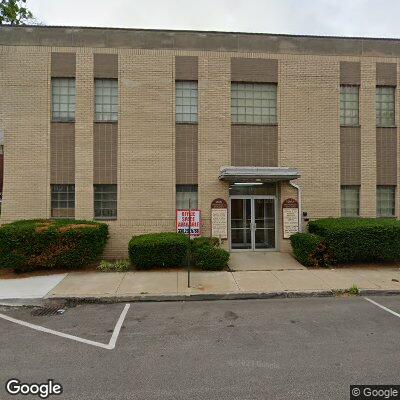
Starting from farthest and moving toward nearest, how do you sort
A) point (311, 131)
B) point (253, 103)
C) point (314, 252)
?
point (253, 103) < point (311, 131) < point (314, 252)

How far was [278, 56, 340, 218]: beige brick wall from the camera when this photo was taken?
12.1 meters

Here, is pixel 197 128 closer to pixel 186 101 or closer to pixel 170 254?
pixel 186 101

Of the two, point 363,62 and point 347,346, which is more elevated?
point 363,62

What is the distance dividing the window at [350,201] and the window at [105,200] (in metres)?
8.89

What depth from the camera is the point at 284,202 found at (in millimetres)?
12023

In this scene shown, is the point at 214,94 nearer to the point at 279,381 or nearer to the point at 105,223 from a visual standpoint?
the point at 105,223

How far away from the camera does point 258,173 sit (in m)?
10.9

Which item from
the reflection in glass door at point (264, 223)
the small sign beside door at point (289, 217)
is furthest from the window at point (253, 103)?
the small sign beside door at point (289, 217)

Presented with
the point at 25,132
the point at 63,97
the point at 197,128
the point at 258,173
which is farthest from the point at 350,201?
the point at 25,132

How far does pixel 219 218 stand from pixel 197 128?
11.6ft

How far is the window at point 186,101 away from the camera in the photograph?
12000 mm

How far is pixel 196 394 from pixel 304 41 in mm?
12936

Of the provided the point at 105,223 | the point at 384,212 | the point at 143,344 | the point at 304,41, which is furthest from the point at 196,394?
the point at 304,41

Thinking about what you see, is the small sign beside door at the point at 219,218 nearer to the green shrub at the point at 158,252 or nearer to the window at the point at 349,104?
the green shrub at the point at 158,252
